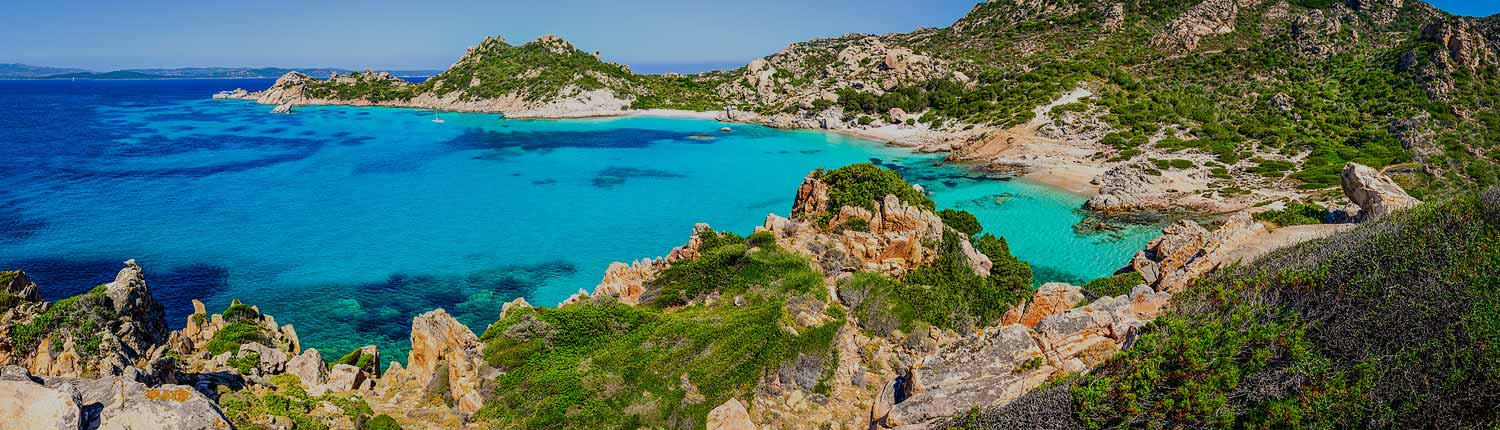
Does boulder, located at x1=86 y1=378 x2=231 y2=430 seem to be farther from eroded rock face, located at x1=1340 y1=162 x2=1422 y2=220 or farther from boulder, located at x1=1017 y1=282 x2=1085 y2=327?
eroded rock face, located at x1=1340 y1=162 x2=1422 y2=220

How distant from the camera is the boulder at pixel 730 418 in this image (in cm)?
1209

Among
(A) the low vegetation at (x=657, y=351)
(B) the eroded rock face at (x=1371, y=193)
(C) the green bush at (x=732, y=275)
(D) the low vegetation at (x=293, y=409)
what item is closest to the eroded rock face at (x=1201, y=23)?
(B) the eroded rock face at (x=1371, y=193)

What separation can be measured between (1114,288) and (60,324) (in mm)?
27781

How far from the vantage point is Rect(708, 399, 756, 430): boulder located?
39.7 ft

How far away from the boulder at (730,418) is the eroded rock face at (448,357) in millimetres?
5024

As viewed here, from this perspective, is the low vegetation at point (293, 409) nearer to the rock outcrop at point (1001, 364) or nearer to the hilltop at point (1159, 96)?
the rock outcrop at point (1001, 364)

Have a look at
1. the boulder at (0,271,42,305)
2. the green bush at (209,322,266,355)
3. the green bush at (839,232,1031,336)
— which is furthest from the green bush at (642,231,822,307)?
the boulder at (0,271,42,305)

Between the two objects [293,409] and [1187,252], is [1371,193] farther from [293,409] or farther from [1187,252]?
[293,409]

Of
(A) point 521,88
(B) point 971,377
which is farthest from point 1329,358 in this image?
(A) point 521,88

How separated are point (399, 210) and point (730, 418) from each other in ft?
119

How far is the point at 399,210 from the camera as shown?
41.2 m

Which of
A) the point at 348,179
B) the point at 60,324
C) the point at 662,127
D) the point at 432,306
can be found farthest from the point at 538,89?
the point at 60,324

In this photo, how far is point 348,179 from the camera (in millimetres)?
51719

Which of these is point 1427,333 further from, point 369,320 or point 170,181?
point 170,181
